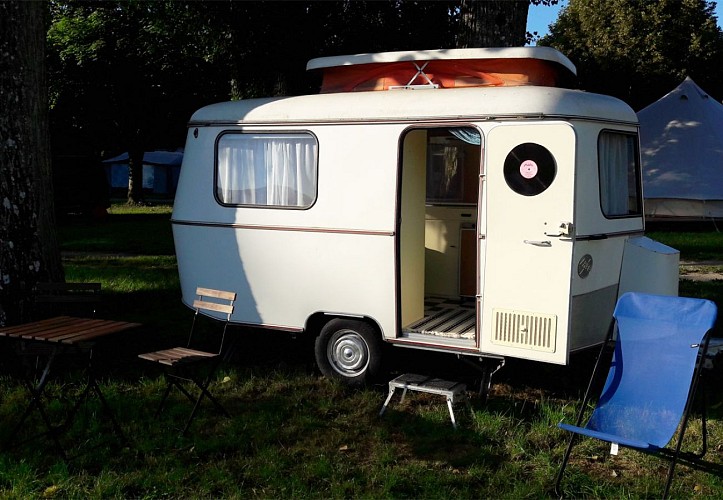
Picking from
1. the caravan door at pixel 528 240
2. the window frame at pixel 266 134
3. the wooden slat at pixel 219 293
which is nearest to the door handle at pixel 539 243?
the caravan door at pixel 528 240

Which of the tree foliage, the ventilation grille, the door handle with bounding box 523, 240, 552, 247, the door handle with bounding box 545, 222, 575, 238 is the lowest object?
the ventilation grille

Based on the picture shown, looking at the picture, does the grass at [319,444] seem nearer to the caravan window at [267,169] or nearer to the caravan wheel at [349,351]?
the caravan wheel at [349,351]

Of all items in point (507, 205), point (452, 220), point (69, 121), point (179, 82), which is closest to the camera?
point (507, 205)

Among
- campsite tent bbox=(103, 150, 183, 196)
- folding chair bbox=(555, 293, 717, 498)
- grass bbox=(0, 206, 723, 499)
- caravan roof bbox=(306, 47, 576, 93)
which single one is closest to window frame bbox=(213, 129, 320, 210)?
caravan roof bbox=(306, 47, 576, 93)

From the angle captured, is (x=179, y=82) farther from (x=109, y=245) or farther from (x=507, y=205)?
(x=507, y=205)

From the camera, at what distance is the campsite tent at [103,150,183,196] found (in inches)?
1912

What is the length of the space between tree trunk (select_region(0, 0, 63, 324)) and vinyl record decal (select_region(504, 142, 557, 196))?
4.15 metres

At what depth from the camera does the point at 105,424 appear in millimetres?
6406

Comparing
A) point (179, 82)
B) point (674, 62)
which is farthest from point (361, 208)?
point (674, 62)

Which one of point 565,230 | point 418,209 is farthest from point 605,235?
point 418,209

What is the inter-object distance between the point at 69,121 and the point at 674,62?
22.6 m

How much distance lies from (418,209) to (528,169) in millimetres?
1287

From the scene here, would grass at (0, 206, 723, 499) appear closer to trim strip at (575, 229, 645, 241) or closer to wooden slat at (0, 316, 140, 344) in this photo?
wooden slat at (0, 316, 140, 344)

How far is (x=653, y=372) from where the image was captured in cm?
551
